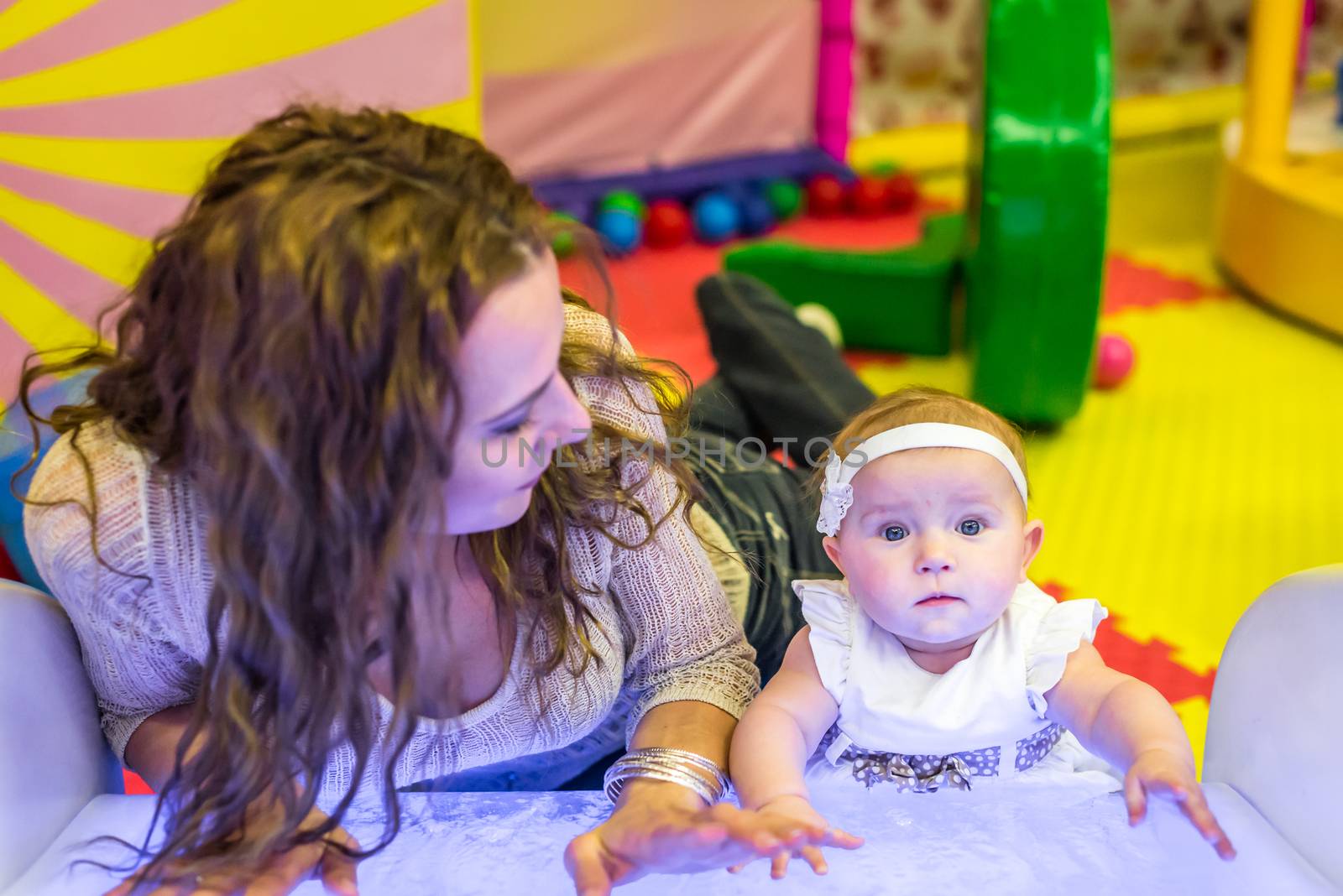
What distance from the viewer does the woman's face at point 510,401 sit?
668mm

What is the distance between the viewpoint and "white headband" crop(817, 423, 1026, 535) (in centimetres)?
89

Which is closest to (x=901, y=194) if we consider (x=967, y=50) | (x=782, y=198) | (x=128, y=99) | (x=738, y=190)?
(x=782, y=198)

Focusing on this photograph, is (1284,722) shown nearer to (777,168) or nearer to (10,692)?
(10,692)

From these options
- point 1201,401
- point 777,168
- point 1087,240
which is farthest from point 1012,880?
point 777,168

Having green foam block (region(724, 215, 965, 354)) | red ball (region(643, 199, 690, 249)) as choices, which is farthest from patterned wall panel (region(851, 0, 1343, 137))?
green foam block (region(724, 215, 965, 354))

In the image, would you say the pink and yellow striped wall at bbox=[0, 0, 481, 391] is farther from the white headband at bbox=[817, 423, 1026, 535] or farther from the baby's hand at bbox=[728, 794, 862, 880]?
the baby's hand at bbox=[728, 794, 862, 880]

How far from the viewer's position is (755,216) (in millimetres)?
2873

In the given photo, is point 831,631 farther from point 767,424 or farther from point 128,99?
point 128,99

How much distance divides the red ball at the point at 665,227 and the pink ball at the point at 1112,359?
1.03 meters

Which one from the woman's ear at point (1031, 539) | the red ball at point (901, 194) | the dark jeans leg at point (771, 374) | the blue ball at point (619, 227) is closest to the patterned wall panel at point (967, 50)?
the red ball at point (901, 194)

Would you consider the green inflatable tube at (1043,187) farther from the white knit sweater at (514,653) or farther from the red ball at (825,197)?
the red ball at (825,197)

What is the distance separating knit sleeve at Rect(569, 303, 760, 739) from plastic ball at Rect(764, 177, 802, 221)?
2.08 metres

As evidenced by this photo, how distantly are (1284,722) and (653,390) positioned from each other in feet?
1.54

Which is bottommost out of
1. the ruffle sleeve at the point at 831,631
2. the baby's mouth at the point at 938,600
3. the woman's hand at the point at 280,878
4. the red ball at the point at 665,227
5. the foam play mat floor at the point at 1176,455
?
the foam play mat floor at the point at 1176,455
